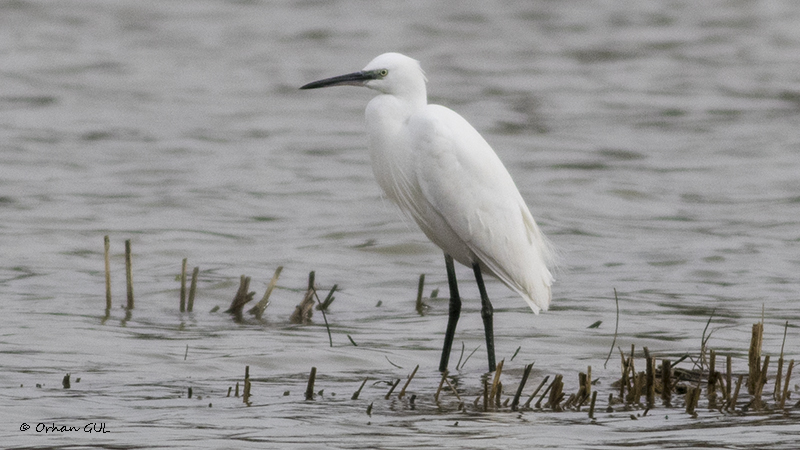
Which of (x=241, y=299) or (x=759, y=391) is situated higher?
(x=759, y=391)

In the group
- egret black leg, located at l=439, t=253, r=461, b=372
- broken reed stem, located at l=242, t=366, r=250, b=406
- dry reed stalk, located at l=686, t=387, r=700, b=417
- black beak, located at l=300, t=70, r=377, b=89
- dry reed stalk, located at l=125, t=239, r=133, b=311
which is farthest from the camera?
dry reed stalk, located at l=125, t=239, r=133, b=311

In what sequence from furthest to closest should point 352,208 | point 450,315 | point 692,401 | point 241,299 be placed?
1. point 352,208
2. point 241,299
3. point 450,315
4. point 692,401

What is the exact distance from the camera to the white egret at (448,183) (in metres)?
6.02

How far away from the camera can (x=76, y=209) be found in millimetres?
11828

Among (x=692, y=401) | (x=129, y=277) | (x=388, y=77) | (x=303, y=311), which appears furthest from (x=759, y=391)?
(x=129, y=277)

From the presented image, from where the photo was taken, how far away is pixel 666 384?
520cm

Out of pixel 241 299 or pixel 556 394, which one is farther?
pixel 241 299

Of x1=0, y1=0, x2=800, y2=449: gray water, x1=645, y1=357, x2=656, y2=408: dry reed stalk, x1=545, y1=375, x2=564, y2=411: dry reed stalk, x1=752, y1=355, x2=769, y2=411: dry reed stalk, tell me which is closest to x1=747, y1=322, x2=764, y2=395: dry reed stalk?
x1=752, y1=355, x2=769, y2=411: dry reed stalk

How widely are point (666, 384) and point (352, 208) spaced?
764 centimetres

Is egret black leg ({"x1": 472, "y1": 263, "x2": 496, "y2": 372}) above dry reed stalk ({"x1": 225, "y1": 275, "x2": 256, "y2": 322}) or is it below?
above

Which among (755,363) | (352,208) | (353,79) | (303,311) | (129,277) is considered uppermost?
(353,79)

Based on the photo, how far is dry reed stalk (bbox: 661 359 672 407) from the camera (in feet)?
17.0

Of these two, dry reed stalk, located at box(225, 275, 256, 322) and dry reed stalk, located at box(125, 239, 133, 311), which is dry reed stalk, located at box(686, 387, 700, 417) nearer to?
dry reed stalk, located at box(225, 275, 256, 322)

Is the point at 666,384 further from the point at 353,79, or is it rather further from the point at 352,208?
the point at 352,208
